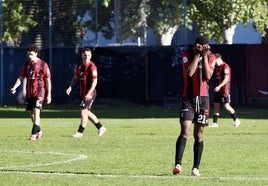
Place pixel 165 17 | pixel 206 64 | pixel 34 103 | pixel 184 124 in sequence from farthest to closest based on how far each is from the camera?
pixel 165 17 → pixel 34 103 → pixel 184 124 → pixel 206 64

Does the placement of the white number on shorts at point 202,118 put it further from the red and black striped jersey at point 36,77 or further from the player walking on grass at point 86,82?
the player walking on grass at point 86,82

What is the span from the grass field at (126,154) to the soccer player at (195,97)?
376 mm

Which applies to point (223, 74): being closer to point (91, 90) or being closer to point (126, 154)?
point (91, 90)

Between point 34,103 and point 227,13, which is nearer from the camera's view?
point 34,103

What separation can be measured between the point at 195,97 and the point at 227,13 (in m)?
37.4

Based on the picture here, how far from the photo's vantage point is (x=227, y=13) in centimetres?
5228

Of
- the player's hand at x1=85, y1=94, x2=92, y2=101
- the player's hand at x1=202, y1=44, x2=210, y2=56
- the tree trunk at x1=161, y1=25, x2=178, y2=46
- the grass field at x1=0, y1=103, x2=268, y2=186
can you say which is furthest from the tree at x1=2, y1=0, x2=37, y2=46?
the player's hand at x1=202, y1=44, x2=210, y2=56

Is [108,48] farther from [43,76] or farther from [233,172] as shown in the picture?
[233,172]

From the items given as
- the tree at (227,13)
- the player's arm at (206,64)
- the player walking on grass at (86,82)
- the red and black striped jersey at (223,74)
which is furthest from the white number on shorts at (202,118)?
the tree at (227,13)

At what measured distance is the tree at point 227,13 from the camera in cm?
5191

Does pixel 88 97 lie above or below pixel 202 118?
below

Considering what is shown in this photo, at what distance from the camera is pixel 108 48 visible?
4375 centimetres

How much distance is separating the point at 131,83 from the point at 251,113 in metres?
8.16

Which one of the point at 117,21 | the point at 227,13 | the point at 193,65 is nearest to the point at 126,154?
the point at 193,65
